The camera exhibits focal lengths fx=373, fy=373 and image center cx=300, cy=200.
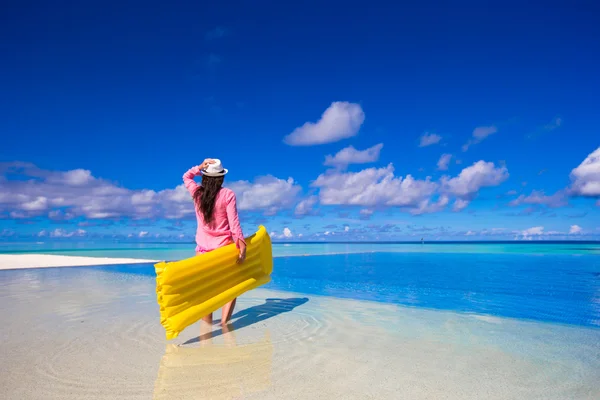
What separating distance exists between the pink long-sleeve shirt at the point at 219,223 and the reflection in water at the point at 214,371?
1.05 meters

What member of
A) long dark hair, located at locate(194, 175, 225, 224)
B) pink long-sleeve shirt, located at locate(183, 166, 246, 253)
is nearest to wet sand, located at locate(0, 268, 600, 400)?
pink long-sleeve shirt, located at locate(183, 166, 246, 253)

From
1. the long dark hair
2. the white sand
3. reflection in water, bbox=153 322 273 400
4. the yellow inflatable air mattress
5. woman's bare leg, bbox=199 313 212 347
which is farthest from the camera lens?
the white sand

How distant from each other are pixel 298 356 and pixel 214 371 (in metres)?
0.76

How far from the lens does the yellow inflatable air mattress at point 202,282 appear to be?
11.6 ft

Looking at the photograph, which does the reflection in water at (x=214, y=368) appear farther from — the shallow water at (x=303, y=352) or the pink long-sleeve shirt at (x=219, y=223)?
the pink long-sleeve shirt at (x=219, y=223)

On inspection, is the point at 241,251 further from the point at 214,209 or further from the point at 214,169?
the point at 214,169

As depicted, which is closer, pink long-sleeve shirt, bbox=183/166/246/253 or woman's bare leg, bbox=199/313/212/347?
woman's bare leg, bbox=199/313/212/347

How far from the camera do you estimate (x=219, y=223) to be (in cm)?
417

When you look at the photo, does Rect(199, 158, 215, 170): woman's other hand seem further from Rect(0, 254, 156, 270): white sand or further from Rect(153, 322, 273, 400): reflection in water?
Rect(0, 254, 156, 270): white sand

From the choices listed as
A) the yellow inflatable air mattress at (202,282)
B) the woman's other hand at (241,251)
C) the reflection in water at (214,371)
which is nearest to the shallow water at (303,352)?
the reflection in water at (214,371)

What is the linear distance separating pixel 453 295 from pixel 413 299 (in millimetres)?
960

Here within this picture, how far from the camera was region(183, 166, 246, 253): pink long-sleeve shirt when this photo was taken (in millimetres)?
4055

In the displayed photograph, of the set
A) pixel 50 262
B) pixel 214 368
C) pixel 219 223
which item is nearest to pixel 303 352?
pixel 214 368

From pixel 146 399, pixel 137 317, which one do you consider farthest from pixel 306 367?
pixel 137 317
